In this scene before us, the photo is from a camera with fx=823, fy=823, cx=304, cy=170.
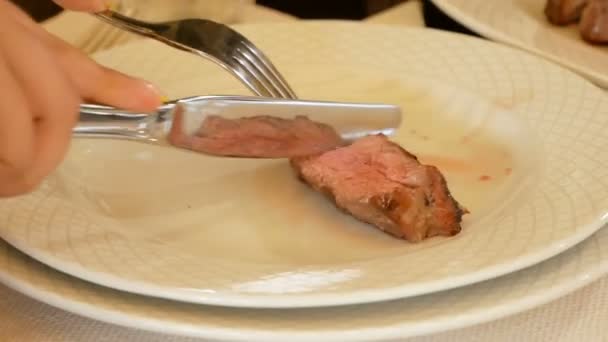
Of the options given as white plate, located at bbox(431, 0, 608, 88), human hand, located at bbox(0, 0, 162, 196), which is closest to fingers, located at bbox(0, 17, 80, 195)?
human hand, located at bbox(0, 0, 162, 196)

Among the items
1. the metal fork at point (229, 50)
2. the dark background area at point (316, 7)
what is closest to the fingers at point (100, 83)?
the metal fork at point (229, 50)

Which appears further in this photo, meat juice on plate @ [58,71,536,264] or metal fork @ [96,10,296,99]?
metal fork @ [96,10,296,99]

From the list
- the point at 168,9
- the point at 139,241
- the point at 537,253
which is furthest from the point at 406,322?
the point at 168,9

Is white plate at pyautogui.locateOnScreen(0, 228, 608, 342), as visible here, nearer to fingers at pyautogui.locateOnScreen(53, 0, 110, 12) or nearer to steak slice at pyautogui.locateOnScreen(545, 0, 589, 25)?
fingers at pyautogui.locateOnScreen(53, 0, 110, 12)

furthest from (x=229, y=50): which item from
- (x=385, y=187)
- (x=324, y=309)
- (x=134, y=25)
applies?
(x=324, y=309)

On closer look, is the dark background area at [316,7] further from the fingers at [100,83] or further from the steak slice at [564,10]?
the fingers at [100,83]
